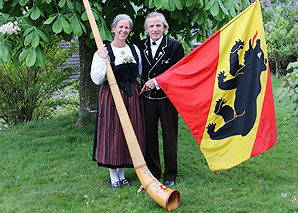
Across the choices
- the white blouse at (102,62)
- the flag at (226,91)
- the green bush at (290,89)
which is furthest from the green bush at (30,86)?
the green bush at (290,89)

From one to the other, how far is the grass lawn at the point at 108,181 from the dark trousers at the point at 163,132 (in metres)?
0.25

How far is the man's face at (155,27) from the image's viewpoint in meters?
3.80

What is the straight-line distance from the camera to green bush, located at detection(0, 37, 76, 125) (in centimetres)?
740

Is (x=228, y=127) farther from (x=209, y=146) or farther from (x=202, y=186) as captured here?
(x=202, y=186)

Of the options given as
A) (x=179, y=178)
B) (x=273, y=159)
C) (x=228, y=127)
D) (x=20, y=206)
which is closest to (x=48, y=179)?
(x=20, y=206)

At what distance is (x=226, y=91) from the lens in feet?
12.6

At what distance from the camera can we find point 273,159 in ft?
16.8

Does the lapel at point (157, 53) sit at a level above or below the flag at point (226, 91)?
above

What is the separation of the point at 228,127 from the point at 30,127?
14.6ft

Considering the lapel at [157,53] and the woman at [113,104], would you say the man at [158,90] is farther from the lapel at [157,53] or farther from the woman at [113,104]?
the woman at [113,104]

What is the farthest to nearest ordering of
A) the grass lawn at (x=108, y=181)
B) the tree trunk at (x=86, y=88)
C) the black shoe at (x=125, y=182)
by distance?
1. the tree trunk at (x=86, y=88)
2. the black shoe at (x=125, y=182)
3. the grass lawn at (x=108, y=181)

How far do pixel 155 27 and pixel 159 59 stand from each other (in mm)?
353

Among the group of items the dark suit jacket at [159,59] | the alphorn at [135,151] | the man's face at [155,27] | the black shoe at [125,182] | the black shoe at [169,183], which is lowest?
the black shoe at [169,183]

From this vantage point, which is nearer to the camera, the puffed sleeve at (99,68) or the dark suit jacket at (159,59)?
the puffed sleeve at (99,68)
